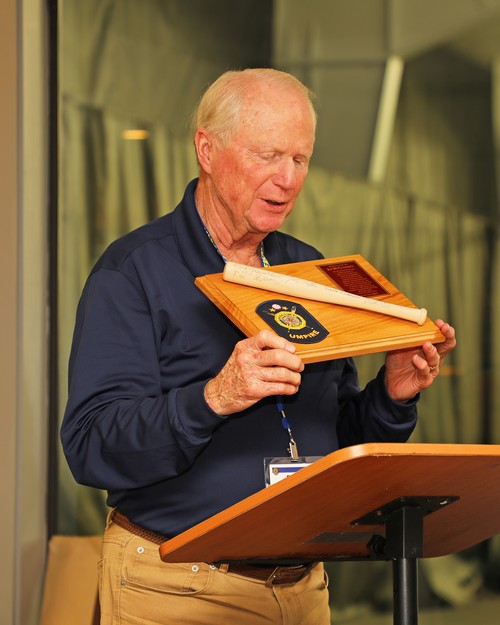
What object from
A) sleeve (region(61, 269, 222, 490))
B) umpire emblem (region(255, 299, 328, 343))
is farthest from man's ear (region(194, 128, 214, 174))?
umpire emblem (region(255, 299, 328, 343))

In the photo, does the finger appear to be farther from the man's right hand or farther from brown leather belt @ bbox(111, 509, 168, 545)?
brown leather belt @ bbox(111, 509, 168, 545)

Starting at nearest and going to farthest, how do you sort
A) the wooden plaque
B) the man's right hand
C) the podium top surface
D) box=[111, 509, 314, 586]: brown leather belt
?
the podium top surface < the man's right hand < the wooden plaque < box=[111, 509, 314, 586]: brown leather belt

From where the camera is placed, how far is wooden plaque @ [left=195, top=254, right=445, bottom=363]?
5.05 ft

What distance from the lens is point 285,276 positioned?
169 centimetres

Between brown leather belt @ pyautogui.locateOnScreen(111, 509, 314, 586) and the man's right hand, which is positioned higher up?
the man's right hand

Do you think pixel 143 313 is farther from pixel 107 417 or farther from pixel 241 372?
pixel 241 372

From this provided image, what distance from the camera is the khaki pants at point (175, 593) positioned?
173cm

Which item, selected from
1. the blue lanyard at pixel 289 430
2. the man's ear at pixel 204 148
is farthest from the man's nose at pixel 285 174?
the blue lanyard at pixel 289 430

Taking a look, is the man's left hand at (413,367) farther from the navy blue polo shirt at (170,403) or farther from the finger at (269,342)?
the finger at (269,342)

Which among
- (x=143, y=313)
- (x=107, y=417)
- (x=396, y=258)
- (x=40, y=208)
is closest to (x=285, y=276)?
(x=143, y=313)

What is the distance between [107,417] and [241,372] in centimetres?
31

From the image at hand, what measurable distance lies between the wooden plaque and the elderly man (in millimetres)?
105

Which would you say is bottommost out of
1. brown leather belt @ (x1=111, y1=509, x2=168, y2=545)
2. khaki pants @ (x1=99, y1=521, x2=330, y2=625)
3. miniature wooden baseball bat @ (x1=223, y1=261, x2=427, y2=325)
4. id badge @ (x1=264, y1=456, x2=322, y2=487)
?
khaki pants @ (x1=99, y1=521, x2=330, y2=625)

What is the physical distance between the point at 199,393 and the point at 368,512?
35 cm
